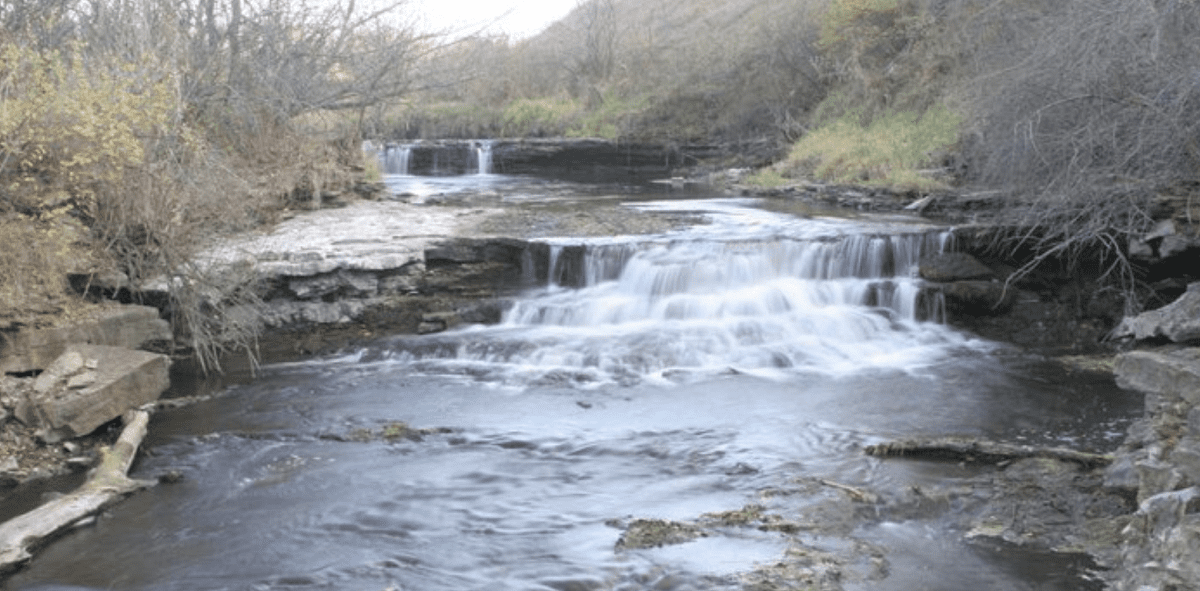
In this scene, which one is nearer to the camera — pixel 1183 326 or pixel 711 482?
pixel 1183 326

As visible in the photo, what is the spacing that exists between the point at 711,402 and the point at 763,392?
0.68m

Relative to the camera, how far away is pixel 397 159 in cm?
2905

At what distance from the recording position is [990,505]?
6879 mm

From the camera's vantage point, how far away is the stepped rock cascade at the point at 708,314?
1147 centimetres

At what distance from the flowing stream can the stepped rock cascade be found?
1.5 inches

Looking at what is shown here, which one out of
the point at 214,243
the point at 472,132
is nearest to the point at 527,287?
the point at 214,243

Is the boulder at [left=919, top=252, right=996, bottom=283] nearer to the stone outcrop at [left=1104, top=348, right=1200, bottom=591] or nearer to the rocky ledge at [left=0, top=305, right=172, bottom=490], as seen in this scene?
the stone outcrop at [left=1104, top=348, right=1200, bottom=591]

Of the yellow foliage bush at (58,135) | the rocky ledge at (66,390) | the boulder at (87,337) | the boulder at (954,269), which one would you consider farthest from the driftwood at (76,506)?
the boulder at (954,269)

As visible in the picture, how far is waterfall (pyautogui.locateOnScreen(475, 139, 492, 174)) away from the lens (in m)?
29.0

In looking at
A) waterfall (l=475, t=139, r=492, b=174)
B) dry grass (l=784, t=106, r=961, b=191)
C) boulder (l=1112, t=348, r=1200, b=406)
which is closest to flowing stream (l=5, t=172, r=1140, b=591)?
boulder (l=1112, t=348, r=1200, b=406)

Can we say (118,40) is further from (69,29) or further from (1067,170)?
(1067,170)

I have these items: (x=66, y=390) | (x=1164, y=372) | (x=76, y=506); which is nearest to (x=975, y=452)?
(x=1164, y=372)

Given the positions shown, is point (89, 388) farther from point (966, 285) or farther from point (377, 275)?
point (966, 285)

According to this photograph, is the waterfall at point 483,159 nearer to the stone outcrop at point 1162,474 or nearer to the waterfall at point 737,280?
the waterfall at point 737,280
